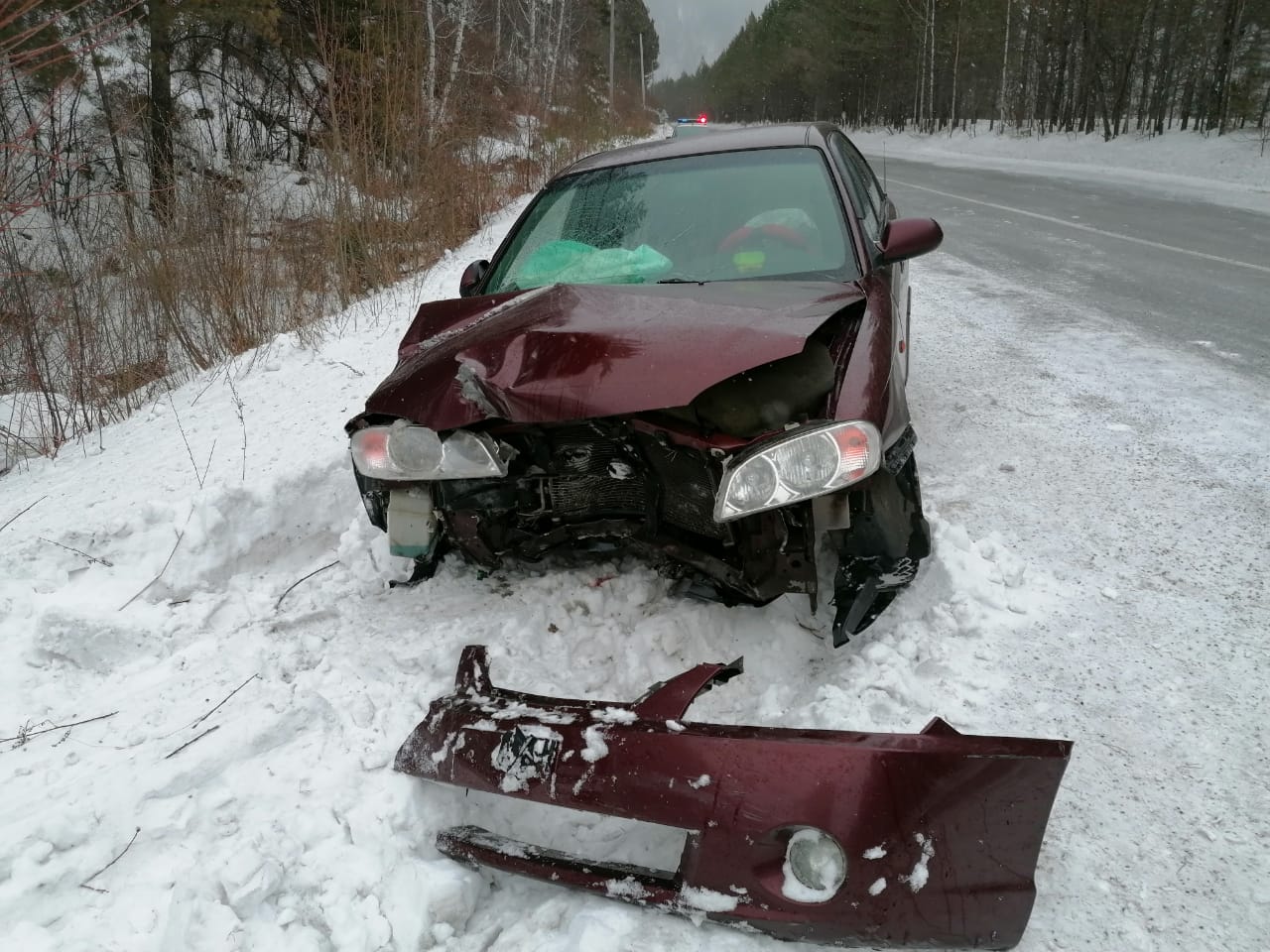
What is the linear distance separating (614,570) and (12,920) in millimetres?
1800

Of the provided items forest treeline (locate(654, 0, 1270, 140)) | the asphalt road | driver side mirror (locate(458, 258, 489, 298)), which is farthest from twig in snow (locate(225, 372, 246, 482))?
forest treeline (locate(654, 0, 1270, 140))

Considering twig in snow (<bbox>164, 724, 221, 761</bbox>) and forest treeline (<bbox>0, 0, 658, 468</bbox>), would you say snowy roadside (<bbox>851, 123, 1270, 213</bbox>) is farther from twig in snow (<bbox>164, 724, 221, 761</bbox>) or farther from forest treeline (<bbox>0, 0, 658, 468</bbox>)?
twig in snow (<bbox>164, 724, 221, 761</bbox>)

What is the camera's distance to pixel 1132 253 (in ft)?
24.7

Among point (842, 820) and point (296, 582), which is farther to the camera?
point (296, 582)

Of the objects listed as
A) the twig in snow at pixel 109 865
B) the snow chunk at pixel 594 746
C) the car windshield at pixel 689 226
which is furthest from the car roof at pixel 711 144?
the twig in snow at pixel 109 865

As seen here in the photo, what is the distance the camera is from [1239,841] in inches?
64.6

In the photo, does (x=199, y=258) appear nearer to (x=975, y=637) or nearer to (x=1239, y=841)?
(x=975, y=637)

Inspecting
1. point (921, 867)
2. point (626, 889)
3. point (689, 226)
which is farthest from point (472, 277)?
point (921, 867)

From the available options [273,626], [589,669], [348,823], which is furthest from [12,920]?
[589,669]

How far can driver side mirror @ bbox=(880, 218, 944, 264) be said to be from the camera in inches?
113

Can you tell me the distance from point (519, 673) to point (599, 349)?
1.05 m

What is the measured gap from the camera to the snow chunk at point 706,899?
1.44m

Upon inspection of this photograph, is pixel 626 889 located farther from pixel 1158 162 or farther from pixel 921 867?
pixel 1158 162

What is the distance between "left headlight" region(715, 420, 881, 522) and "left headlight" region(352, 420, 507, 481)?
0.70m
